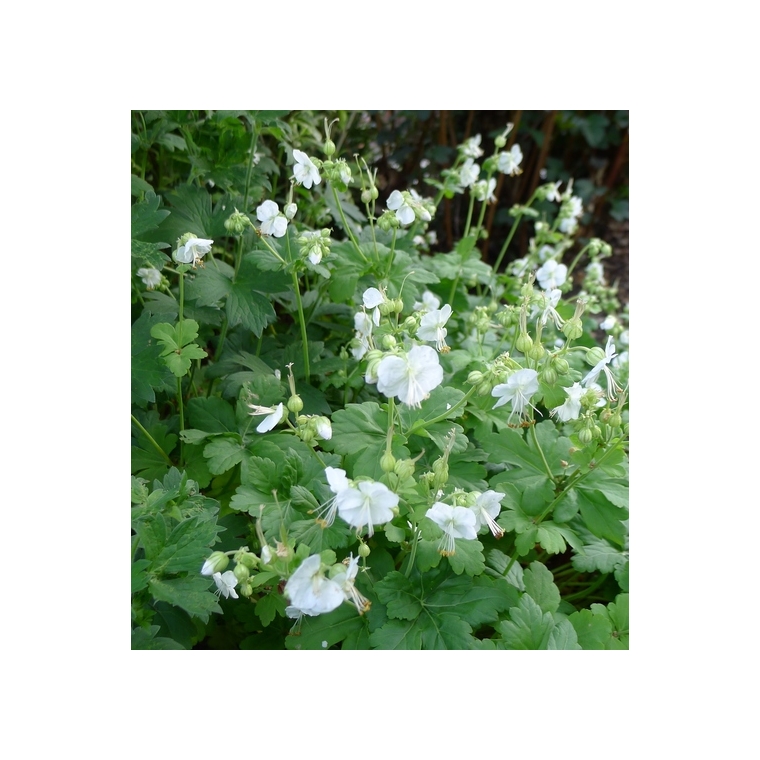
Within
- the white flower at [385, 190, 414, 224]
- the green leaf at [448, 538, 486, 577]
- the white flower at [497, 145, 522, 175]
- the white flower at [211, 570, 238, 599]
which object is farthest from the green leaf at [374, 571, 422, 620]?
the white flower at [497, 145, 522, 175]

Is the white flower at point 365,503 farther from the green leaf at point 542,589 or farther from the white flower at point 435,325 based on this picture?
the green leaf at point 542,589

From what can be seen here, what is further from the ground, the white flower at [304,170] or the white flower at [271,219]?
the white flower at [304,170]

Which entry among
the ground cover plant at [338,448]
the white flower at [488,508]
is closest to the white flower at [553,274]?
the ground cover plant at [338,448]

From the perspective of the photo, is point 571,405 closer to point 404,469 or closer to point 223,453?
point 404,469

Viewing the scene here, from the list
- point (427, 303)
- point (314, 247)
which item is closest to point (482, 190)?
point (427, 303)

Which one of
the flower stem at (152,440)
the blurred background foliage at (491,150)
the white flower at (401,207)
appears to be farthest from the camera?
the blurred background foliage at (491,150)

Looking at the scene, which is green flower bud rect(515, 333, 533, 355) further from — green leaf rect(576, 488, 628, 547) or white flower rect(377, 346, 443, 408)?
green leaf rect(576, 488, 628, 547)
